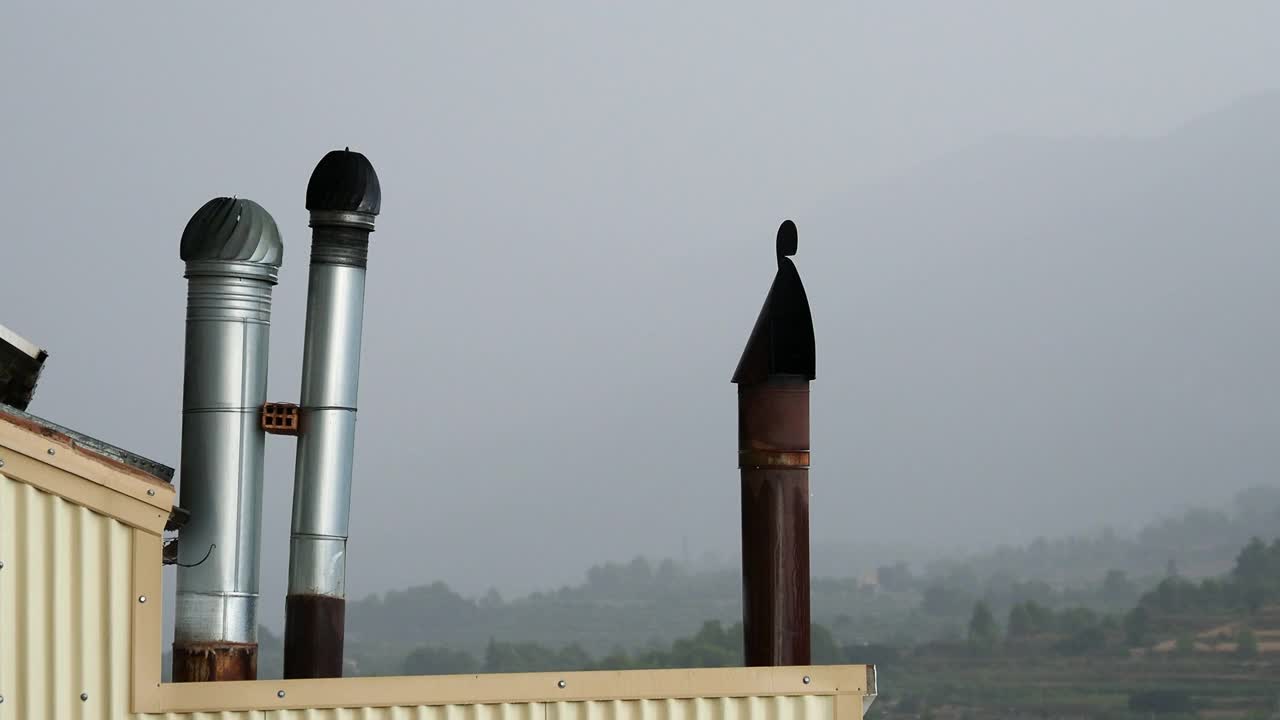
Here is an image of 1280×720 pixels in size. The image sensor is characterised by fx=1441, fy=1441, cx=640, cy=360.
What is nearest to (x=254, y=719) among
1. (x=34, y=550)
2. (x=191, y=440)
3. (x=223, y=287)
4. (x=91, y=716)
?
(x=91, y=716)

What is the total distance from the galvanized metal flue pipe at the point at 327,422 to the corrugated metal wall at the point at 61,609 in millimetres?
2001

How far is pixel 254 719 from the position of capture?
928 cm

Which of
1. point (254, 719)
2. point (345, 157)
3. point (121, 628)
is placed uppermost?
point (345, 157)

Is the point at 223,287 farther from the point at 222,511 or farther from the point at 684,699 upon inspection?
the point at 684,699

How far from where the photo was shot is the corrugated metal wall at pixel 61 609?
8906 millimetres

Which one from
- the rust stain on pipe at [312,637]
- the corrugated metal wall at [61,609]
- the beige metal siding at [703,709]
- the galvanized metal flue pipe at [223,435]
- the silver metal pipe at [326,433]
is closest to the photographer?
the corrugated metal wall at [61,609]

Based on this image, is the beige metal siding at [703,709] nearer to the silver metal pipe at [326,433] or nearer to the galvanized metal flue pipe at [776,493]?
the galvanized metal flue pipe at [776,493]

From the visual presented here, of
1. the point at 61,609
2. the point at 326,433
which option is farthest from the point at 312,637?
the point at 61,609

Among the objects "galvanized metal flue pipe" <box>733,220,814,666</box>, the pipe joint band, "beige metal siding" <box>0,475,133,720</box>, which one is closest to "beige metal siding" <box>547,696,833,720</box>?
"galvanized metal flue pipe" <box>733,220,814,666</box>

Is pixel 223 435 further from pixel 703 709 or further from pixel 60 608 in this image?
pixel 703 709

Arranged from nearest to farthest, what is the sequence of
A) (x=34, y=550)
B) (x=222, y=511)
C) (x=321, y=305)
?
(x=34, y=550)
(x=222, y=511)
(x=321, y=305)

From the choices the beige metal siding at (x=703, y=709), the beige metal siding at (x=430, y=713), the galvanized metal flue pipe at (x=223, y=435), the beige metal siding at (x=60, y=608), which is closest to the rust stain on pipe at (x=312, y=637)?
the galvanized metal flue pipe at (x=223, y=435)

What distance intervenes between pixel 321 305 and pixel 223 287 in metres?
0.84

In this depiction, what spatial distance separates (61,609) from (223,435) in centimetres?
209
